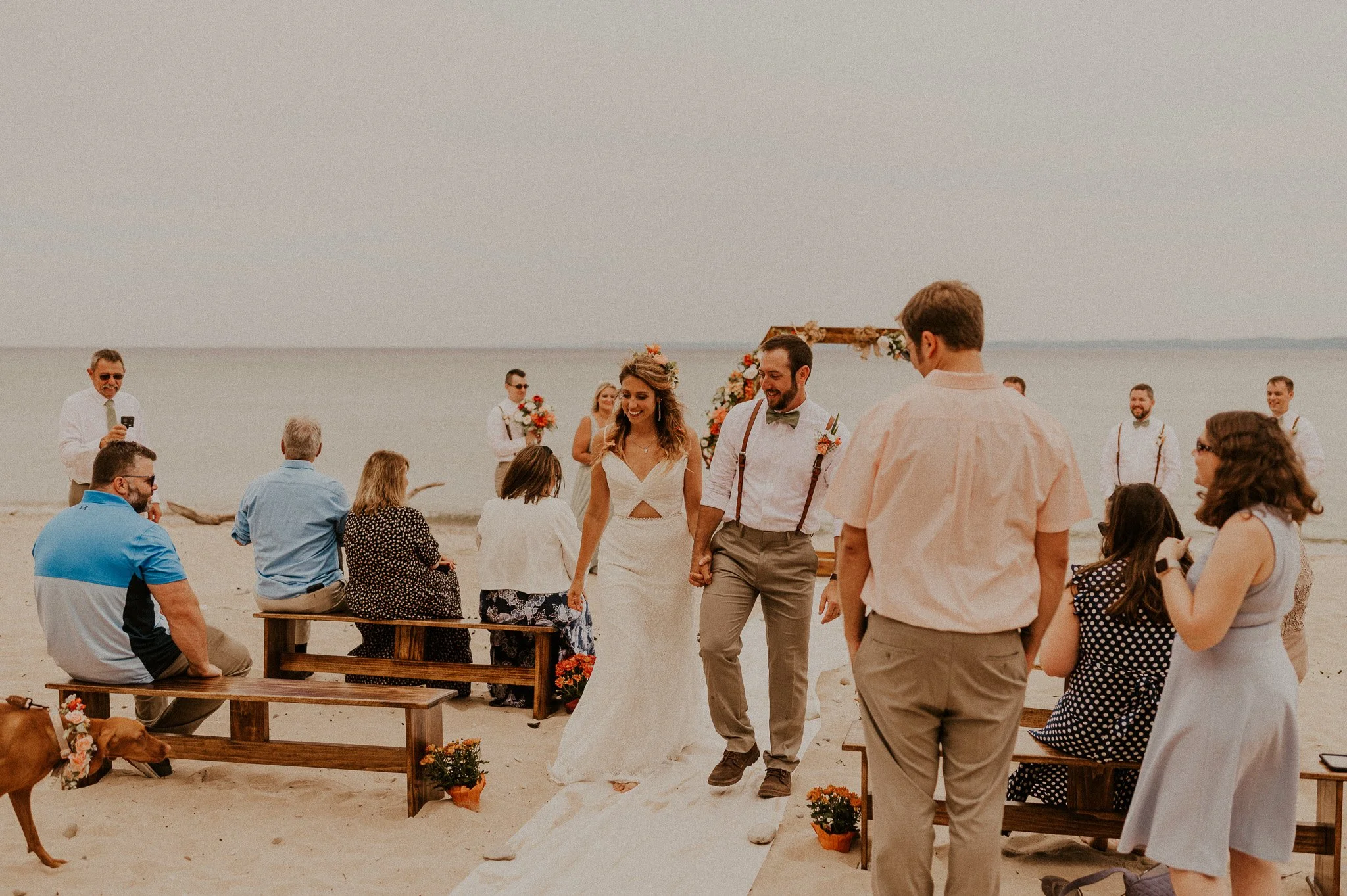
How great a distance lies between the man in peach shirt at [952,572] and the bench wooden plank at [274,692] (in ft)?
7.96

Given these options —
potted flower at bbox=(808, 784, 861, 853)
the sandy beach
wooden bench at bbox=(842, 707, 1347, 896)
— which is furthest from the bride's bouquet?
wooden bench at bbox=(842, 707, 1347, 896)

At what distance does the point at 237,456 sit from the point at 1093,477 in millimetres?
24696

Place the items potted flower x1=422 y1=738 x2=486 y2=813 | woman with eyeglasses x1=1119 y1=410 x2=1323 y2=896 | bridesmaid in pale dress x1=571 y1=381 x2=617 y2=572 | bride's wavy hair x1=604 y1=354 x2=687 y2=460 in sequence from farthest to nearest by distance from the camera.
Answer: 1. bridesmaid in pale dress x1=571 y1=381 x2=617 y2=572
2. bride's wavy hair x1=604 y1=354 x2=687 y2=460
3. potted flower x1=422 y1=738 x2=486 y2=813
4. woman with eyeglasses x1=1119 y1=410 x2=1323 y2=896

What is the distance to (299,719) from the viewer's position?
6.20 metres

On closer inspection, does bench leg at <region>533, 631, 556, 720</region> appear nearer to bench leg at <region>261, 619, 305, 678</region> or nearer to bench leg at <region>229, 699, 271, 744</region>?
bench leg at <region>261, 619, 305, 678</region>

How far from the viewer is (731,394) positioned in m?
8.68

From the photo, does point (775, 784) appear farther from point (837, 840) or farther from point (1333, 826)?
point (1333, 826)

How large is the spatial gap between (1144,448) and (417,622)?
7.65 meters

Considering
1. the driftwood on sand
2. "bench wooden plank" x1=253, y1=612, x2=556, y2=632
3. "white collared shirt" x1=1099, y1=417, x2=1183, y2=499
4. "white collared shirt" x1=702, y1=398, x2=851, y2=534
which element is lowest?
the driftwood on sand

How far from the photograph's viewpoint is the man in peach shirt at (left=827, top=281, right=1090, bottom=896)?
2.77 m

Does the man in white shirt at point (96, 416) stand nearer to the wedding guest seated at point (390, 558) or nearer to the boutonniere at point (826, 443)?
the wedding guest seated at point (390, 558)

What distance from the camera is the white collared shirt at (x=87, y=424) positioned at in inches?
297

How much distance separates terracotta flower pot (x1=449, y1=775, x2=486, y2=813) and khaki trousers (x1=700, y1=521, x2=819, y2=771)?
1097 millimetres

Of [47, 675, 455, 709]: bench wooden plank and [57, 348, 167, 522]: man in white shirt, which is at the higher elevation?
[57, 348, 167, 522]: man in white shirt
